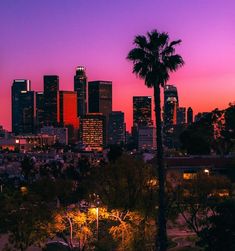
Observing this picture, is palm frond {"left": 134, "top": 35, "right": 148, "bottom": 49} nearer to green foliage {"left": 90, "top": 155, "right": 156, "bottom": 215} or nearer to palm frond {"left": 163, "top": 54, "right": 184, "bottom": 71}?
palm frond {"left": 163, "top": 54, "right": 184, "bottom": 71}

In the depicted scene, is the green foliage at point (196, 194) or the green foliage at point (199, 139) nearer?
the green foliage at point (196, 194)

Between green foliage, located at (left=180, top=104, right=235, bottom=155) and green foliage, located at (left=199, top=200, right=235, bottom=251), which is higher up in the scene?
green foliage, located at (left=180, top=104, right=235, bottom=155)

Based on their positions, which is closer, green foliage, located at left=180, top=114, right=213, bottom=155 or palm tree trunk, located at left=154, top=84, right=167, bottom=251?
palm tree trunk, located at left=154, top=84, right=167, bottom=251

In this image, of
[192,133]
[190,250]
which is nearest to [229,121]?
[192,133]

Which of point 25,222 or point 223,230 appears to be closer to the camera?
point 223,230

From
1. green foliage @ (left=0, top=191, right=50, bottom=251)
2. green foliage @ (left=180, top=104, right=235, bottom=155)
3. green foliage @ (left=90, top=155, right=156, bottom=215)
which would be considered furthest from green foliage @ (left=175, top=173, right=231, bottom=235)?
green foliage @ (left=180, top=104, right=235, bottom=155)


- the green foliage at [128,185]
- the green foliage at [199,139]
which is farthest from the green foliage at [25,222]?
the green foliage at [199,139]

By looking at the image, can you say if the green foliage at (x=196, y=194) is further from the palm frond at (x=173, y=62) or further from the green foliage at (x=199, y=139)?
the green foliage at (x=199, y=139)

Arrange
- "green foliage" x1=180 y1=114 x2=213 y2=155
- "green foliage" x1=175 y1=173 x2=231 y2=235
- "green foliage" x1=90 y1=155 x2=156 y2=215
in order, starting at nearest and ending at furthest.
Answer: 1. "green foliage" x1=90 y1=155 x2=156 y2=215
2. "green foliage" x1=175 y1=173 x2=231 y2=235
3. "green foliage" x1=180 y1=114 x2=213 y2=155

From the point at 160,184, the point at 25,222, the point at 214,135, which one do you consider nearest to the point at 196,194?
the point at 160,184

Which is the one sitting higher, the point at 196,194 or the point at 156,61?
the point at 156,61

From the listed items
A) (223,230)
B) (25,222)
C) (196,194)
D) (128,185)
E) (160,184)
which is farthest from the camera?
(196,194)

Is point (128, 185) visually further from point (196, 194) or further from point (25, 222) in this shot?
point (196, 194)

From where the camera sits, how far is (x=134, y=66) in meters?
34.6
